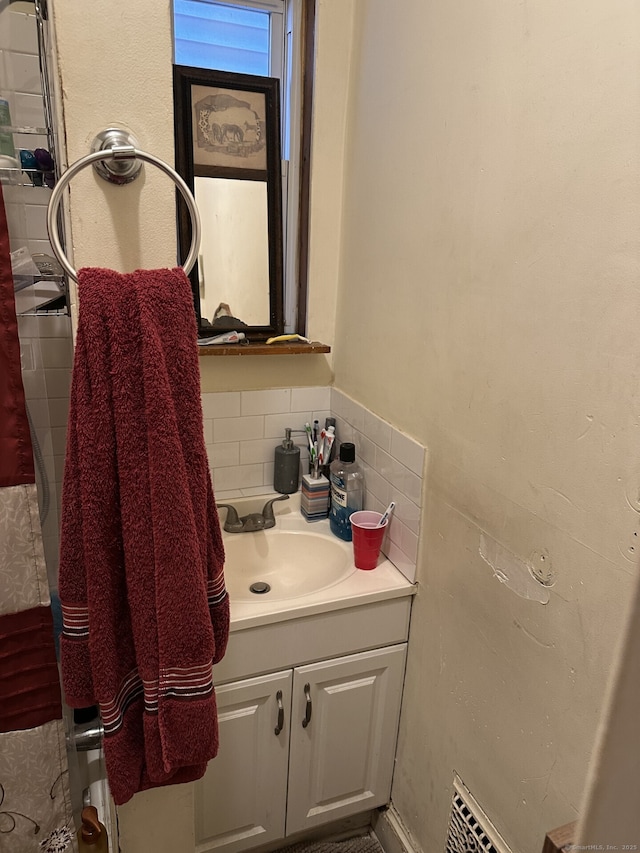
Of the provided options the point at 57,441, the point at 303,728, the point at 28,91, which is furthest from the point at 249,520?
the point at 28,91

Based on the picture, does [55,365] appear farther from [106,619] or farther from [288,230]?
[288,230]

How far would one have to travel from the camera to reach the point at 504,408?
3.33 ft

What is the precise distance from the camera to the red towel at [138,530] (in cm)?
80

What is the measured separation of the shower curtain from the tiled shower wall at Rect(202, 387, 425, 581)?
2.18 feet

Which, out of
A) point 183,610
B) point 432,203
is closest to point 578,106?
point 432,203

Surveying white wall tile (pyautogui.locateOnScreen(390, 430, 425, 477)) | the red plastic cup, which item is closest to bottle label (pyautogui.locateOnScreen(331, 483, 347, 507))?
the red plastic cup

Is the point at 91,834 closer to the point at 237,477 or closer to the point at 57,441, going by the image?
the point at 57,441

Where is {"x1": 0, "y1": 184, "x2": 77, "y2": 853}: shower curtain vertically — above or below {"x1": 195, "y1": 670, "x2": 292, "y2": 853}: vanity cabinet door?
above

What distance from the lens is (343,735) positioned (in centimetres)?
145

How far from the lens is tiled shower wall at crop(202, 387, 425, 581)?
4.65ft

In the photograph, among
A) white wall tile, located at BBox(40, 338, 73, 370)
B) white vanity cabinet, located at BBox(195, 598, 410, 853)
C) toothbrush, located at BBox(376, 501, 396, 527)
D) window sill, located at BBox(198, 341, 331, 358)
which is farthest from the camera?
window sill, located at BBox(198, 341, 331, 358)

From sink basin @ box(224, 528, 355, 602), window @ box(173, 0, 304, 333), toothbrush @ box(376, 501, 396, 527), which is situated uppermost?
window @ box(173, 0, 304, 333)

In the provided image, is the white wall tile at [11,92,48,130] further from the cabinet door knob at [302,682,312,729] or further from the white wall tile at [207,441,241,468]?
the cabinet door knob at [302,682,312,729]

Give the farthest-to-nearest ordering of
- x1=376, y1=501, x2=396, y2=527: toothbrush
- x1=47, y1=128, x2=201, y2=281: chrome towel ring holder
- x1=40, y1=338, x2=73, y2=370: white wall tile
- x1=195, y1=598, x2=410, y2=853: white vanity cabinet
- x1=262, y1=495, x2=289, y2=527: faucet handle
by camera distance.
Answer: x1=262, y1=495, x2=289, y2=527: faucet handle
x1=376, y1=501, x2=396, y2=527: toothbrush
x1=195, y1=598, x2=410, y2=853: white vanity cabinet
x1=40, y1=338, x2=73, y2=370: white wall tile
x1=47, y1=128, x2=201, y2=281: chrome towel ring holder
